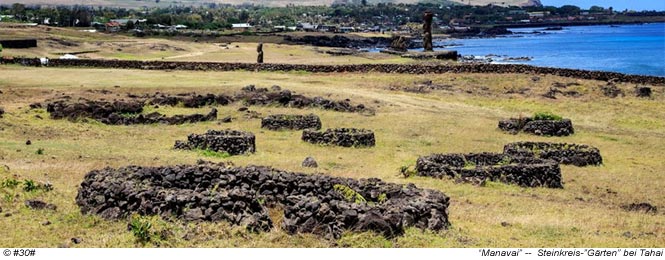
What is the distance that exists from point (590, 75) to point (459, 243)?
45576mm

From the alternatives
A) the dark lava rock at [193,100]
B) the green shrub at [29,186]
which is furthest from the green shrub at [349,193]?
the dark lava rock at [193,100]

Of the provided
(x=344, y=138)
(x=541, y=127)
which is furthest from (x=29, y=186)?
(x=541, y=127)

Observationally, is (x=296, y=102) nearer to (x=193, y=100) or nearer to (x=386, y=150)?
(x=193, y=100)

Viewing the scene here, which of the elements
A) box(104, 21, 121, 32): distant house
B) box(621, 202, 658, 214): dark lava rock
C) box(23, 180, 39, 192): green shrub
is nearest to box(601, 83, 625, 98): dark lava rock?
box(621, 202, 658, 214): dark lava rock

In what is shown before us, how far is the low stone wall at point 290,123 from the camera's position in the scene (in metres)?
35.6

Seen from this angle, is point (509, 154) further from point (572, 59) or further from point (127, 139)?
point (572, 59)

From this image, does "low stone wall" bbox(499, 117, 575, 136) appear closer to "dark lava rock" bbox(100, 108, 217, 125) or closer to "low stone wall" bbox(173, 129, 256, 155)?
"low stone wall" bbox(173, 129, 256, 155)

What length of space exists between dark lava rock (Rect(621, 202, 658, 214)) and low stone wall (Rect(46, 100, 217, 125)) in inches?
830

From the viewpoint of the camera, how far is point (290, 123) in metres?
35.6

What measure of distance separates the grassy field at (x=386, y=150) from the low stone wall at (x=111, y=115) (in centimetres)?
81

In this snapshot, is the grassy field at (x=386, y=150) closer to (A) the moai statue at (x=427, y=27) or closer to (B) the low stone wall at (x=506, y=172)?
(B) the low stone wall at (x=506, y=172)

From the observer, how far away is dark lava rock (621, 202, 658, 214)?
20.2 metres

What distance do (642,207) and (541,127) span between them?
1639cm

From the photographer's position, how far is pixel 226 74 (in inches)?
2383
